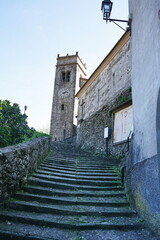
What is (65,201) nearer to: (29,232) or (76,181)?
(76,181)

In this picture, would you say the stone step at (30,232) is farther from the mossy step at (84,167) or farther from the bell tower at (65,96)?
the bell tower at (65,96)

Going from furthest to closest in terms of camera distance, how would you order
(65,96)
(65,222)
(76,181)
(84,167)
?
(65,96) < (84,167) < (76,181) < (65,222)

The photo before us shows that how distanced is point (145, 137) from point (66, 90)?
68.8 ft

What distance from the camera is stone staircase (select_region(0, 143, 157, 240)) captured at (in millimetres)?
2904

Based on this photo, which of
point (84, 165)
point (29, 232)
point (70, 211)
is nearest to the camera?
point (29, 232)

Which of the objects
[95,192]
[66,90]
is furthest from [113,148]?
[66,90]

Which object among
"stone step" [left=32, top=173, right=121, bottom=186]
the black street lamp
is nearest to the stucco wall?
"stone step" [left=32, top=173, right=121, bottom=186]

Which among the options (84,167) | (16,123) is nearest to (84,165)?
(84,167)

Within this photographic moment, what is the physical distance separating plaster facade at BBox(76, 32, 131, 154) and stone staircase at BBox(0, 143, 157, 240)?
408 cm

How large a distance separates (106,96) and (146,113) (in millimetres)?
8208

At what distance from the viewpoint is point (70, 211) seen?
355 centimetres

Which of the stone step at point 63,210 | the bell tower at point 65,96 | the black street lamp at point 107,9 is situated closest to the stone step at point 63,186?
the stone step at point 63,210

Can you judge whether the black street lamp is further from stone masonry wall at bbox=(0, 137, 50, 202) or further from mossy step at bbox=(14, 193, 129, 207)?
mossy step at bbox=(14, 193, 129, 207)

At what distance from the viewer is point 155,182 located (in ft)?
9.28
